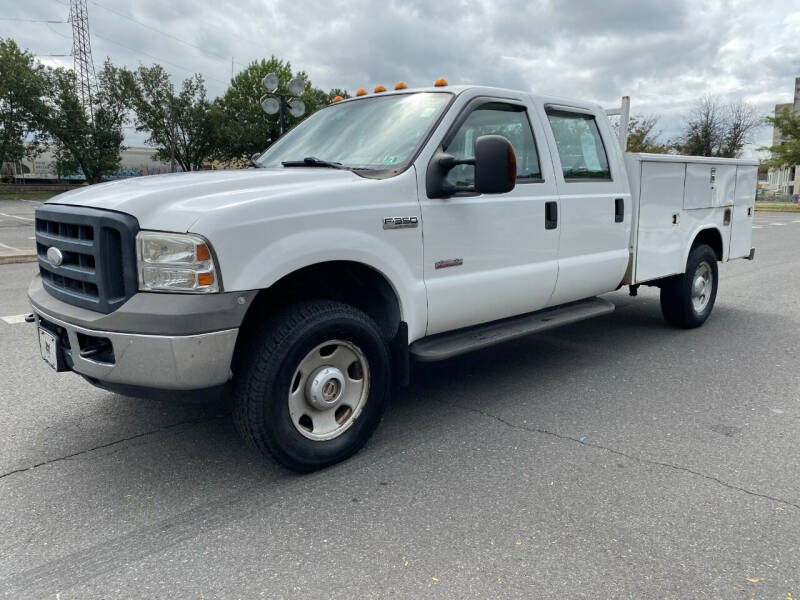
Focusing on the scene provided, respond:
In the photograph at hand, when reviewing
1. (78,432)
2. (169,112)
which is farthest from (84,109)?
(78,432)

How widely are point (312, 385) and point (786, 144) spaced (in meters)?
45.9

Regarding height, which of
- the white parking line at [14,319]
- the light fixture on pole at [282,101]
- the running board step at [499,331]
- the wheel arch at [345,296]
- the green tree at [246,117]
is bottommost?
the white parking line at [14,319]

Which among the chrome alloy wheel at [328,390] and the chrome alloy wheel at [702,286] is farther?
the chrome alloy wheel at [702,286]

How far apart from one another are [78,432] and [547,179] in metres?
3.36

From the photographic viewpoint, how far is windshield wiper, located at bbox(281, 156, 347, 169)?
12.5ft

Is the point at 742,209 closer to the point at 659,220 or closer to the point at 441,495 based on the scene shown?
the point at 659,220

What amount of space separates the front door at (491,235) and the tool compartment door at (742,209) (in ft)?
10.5

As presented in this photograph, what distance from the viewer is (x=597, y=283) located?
→ 4992 mm

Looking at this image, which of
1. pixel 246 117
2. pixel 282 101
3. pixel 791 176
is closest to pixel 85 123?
pixel 246 117

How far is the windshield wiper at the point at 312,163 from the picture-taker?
3.81 m

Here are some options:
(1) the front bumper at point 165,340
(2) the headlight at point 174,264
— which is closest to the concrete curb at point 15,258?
(1) the front bumper at point 165,340

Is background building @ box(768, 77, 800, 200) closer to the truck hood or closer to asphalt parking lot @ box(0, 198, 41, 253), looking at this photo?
asphalt parking lot @ box(0, 198, 41, 253)

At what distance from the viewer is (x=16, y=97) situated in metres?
42.5

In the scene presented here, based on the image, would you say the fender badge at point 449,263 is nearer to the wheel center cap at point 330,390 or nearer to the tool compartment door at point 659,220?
the wheel center cap at point 330,390
